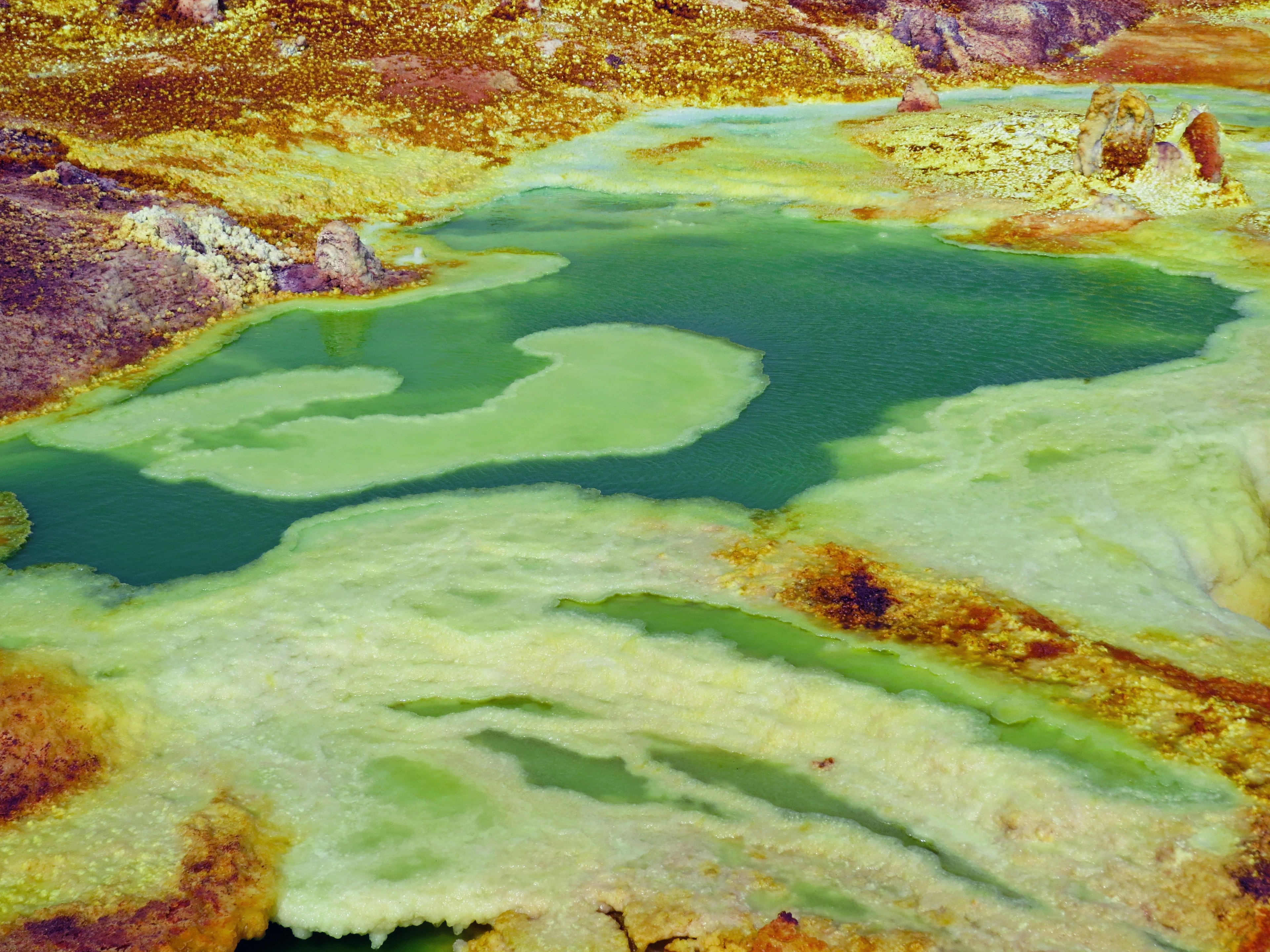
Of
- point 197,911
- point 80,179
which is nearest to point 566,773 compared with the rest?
point 197,911

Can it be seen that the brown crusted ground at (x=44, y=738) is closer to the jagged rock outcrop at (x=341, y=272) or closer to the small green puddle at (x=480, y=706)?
the small green puddle at (x=480, y=706)

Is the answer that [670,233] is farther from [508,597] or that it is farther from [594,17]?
[594,17]

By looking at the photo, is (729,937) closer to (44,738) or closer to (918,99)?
(44,738)

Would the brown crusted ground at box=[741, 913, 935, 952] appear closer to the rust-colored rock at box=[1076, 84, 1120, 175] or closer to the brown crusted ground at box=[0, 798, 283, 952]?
the brown crusted ground at box=[0, 798, 283, 952]

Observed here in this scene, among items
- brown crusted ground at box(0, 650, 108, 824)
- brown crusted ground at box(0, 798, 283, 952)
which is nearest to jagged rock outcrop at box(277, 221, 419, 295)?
brown crusted ground at box(0, 650, 108, 824)

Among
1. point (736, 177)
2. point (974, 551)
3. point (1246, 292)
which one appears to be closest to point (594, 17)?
point (736, 177)

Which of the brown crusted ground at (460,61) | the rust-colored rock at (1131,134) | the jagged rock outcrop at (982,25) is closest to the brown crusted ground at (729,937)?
the brown crusted ground at (460,61)
